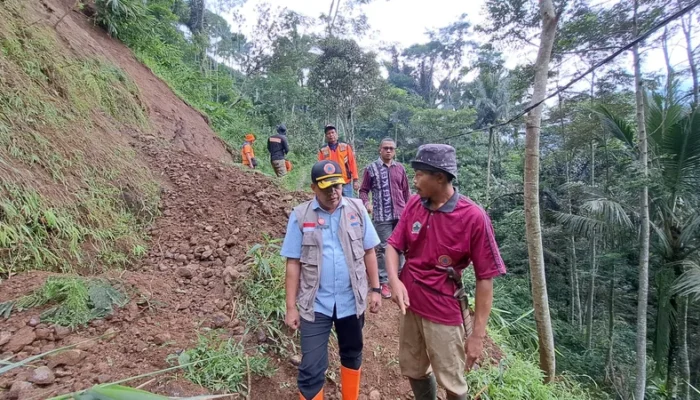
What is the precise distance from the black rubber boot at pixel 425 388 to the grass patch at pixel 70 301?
2043 millimetres

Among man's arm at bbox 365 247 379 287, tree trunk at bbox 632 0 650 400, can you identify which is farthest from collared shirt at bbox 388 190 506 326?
tree trunk at bbox 632 0 650 400

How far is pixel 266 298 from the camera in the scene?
2.96 m

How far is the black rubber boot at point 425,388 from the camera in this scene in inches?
81.8

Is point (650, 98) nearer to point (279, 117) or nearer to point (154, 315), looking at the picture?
point (154, 315)

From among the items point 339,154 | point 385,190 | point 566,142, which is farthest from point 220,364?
point 566,142

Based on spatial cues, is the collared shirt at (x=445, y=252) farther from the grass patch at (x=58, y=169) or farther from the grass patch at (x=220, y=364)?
the grass patch at (x=58, y=169)

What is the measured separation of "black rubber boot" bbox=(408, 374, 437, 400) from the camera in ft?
6.82

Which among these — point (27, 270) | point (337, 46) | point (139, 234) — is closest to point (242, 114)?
point (337, 46)

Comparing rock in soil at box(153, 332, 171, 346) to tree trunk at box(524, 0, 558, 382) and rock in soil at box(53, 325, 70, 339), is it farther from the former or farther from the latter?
tree trunk at box(524, 0, 558, 382)

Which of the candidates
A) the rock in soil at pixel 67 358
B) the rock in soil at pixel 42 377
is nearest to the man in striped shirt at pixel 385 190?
the rock in soil at pixel 67 358

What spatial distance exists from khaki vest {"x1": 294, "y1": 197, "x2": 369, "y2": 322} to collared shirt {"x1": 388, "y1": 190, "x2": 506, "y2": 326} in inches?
11.4

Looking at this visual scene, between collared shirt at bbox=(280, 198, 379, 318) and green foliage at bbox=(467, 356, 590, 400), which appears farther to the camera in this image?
green foliage at bbox=(467, 356, 590, 400)

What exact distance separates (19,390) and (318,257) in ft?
5.16

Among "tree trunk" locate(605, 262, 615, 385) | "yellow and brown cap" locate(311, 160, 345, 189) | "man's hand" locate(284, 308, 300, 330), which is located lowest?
"tree trunk" locate(605, 262, 615, 385)
